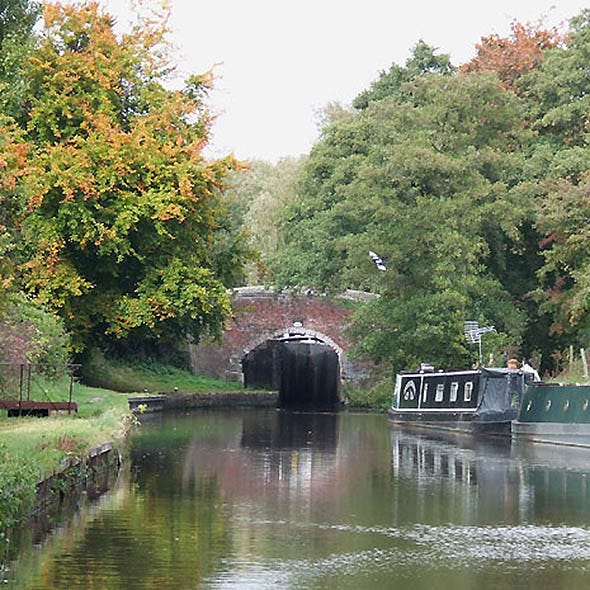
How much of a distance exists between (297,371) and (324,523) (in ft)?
136

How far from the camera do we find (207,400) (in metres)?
43.6

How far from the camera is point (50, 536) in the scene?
14.5m

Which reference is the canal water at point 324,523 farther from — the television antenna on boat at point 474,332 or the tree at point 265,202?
the tree at point 265,202

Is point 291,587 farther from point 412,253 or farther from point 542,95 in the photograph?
point 542,95

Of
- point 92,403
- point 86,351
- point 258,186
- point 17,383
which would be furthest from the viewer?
point 258,186

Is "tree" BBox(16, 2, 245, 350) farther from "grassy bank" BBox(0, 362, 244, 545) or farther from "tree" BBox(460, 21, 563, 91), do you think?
"tree" BBox(460, 21, 563, 91)

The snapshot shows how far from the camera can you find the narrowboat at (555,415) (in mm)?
29172

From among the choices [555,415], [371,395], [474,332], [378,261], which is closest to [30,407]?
[555,415]

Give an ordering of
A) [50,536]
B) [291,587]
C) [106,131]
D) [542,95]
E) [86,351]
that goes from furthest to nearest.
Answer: [542,95] < [86,351] < [106,131] < [50,536] < [291,587]

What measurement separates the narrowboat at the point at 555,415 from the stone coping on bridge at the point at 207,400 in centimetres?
963

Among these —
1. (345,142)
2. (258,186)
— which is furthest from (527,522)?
(258,186)

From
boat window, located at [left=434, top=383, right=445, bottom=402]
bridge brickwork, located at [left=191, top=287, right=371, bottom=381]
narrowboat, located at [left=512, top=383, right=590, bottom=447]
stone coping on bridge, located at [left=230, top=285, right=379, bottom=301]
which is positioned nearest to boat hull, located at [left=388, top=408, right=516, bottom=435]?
boat window, located at [left=434, top=383, right=445, bottom=402]

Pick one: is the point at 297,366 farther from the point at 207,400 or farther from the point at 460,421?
the point at 460,421

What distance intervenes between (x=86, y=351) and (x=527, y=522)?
23167mm
